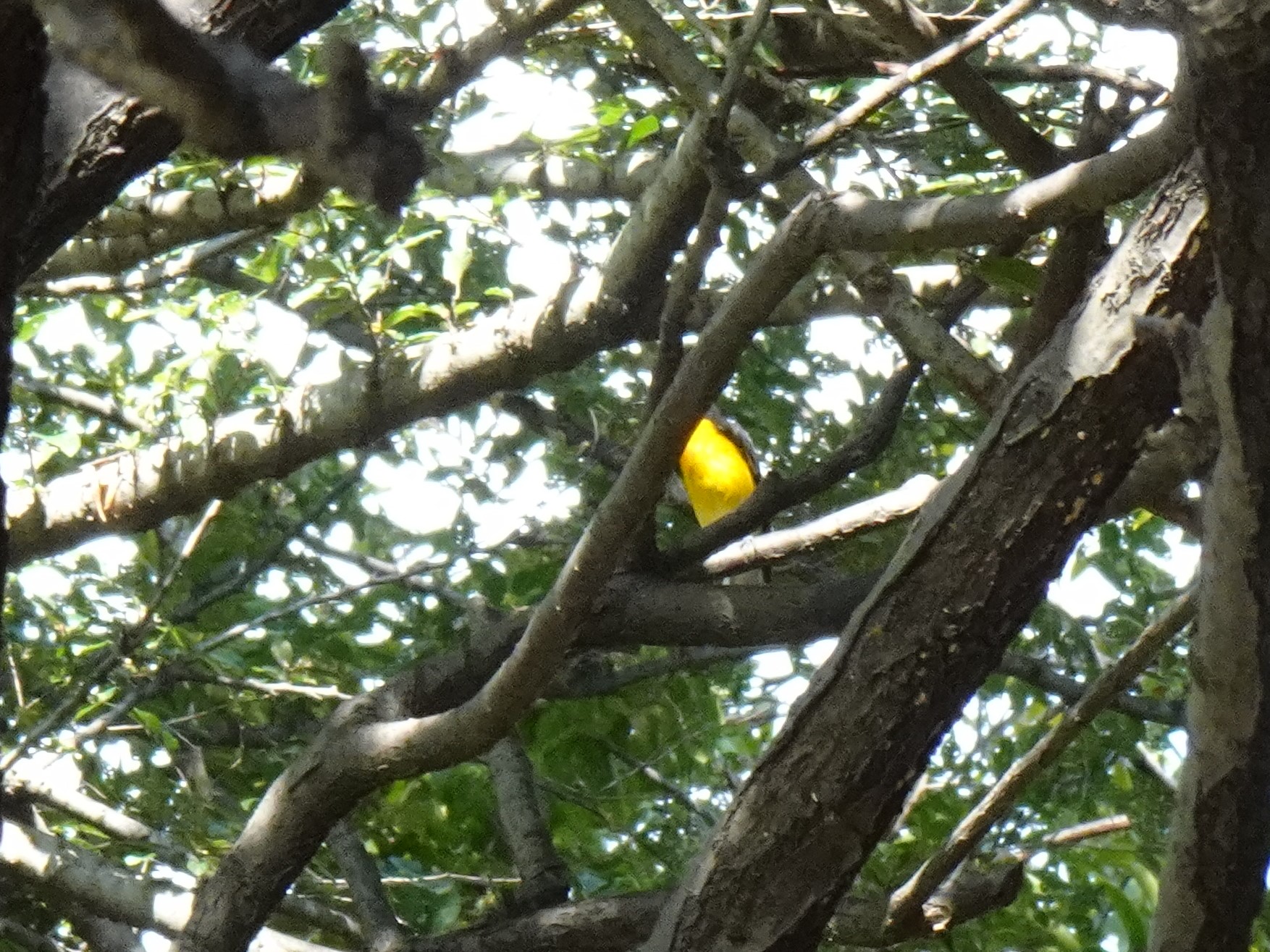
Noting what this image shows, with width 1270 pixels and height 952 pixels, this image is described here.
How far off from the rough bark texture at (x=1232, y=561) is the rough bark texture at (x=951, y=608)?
196mm

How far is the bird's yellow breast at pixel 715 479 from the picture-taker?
17.8 feet

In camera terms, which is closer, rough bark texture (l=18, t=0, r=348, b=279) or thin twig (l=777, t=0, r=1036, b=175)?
rough bark texture (l=18, t=0, r=348, b=279)

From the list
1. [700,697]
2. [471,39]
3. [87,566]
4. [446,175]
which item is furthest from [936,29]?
[87,566]

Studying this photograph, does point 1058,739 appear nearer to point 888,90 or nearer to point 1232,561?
point 1232,561

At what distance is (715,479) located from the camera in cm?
544

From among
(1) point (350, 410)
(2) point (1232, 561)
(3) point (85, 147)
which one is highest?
(1) point (350, 410)

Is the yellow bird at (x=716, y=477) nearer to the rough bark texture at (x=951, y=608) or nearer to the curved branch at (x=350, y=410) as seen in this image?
the curved branch at (x=350, y=410)

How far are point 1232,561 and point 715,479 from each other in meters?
3.86

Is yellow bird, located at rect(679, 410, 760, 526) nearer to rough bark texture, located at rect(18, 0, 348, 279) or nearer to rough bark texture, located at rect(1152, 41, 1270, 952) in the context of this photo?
rough bark texture, located at rect(18, 0, 348, 279)

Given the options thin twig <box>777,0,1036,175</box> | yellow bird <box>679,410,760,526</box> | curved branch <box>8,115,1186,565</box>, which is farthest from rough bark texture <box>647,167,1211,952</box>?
yellow bird <box>679,410,760,526</box>

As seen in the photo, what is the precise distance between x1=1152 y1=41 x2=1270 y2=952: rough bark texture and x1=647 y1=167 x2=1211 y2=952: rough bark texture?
196 millimetres

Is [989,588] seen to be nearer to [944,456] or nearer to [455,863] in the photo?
[455,863]

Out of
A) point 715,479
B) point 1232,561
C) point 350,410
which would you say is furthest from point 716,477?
point 1232,561

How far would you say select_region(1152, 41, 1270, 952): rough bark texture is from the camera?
123 cm
